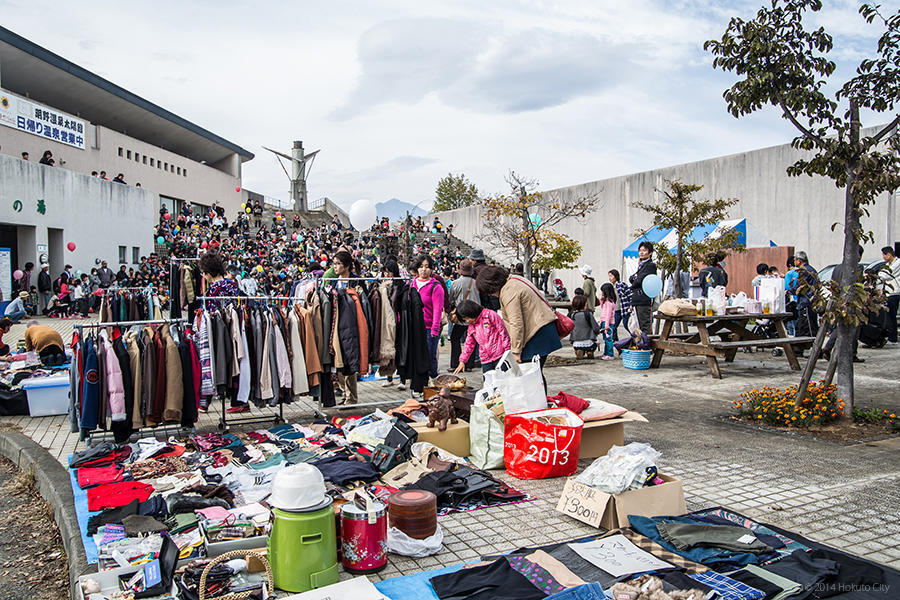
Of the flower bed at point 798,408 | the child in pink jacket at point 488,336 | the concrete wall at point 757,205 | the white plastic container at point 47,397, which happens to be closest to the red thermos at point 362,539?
the child in pink jacket at point 488,336

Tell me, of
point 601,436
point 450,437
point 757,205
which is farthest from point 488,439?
point 757,205

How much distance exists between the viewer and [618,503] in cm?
417

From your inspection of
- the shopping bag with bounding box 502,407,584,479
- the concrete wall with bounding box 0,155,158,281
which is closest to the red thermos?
the shopping bag with bounding box 502,407,584,479

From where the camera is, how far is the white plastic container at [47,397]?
8172mm

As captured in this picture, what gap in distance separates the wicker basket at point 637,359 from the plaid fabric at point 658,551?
6.99 m

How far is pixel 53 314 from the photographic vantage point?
21.9m

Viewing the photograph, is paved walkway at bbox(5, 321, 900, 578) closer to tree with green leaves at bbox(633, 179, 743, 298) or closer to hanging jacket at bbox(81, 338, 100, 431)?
hanging jacket at bbox(81, 338, 100, 431)

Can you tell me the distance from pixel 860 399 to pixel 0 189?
23611 mm

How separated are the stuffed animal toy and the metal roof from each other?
27140 mm

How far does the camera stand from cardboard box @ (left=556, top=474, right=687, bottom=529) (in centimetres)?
420

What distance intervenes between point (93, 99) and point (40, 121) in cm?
917

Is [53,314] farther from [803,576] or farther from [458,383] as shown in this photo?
[803,576]

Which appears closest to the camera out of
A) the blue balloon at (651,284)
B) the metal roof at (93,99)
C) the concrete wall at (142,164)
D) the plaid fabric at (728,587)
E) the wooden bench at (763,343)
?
the plaid fabric at (728,587)

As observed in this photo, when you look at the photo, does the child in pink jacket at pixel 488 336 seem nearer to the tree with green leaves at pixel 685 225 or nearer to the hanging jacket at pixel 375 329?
the hanging jacket at pixel 375 329
